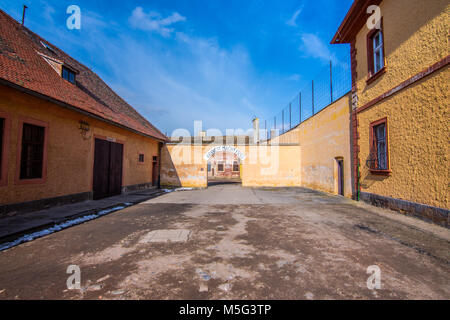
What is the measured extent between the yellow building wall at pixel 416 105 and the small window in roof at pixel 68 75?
39.3 ft

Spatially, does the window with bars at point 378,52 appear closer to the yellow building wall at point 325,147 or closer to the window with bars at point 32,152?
the yellow building wall at point 325,147

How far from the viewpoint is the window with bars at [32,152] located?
18.6ft

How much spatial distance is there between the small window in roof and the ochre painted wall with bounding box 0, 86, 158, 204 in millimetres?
2101

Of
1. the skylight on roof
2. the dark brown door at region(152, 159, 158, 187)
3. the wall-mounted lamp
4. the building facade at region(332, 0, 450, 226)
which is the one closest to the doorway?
the building facade at region(332, 0, 450, 226)

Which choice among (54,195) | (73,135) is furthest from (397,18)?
(54,195)

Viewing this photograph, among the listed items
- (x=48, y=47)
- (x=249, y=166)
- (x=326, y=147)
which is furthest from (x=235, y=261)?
(x=249, y=166)

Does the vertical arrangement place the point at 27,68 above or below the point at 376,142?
above

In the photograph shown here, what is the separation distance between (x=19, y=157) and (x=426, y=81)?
10963mm

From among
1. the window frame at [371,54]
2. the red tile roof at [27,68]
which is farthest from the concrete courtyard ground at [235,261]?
the window frame at [371,54]

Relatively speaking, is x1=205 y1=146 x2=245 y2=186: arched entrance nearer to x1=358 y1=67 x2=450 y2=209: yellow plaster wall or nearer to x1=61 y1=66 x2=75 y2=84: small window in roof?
x1=61 y1=66 x2=75 y2=84: small window in roof

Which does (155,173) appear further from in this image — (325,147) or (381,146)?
(381,146)

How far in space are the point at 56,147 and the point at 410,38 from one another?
1124 cm

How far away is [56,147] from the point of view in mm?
6605
